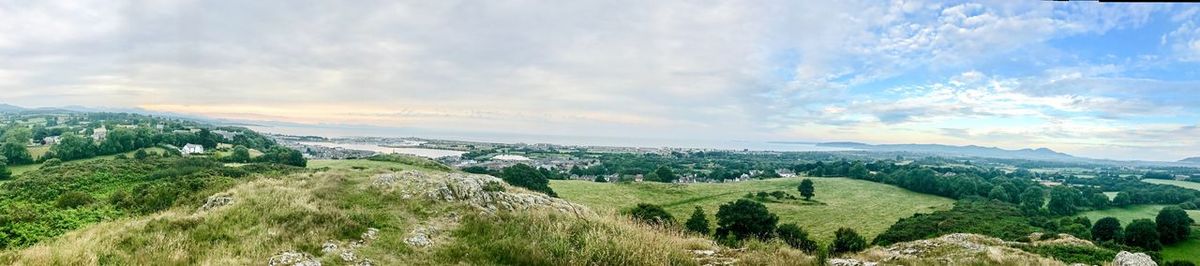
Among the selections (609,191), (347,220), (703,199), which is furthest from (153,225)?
(703,199)

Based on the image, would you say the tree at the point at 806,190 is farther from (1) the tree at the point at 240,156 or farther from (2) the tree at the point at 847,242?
(1) the tree at the point at 240,156

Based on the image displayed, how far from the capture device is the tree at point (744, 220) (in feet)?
120

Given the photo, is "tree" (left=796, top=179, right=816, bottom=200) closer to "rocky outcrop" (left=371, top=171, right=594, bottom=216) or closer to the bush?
"rocky outcrop" (left=371, top=171, right=594, bottom=216)

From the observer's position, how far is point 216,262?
869 centimetres

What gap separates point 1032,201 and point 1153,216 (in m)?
12.3


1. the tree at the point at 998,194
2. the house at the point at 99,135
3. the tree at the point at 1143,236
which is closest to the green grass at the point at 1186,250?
the tree at the point at 1143,236

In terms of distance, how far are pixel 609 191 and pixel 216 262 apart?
55.1m

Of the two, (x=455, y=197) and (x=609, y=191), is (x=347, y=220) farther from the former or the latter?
(x=609, y=191)

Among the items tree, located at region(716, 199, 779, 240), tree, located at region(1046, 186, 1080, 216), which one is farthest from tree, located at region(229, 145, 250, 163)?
tree, located at region(1046, 186, 1080, 216)

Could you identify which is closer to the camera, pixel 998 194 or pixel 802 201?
pixel 802 201

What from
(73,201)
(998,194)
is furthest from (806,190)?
(73,201)

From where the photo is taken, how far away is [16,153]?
165ft

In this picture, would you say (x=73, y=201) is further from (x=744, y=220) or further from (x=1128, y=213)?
(x=1128, y=213)

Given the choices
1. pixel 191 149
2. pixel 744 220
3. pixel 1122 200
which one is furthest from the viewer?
pixel 1122 200
